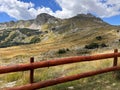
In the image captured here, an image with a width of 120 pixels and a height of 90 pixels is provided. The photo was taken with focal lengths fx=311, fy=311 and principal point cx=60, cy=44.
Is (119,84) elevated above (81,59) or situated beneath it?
situated beneath

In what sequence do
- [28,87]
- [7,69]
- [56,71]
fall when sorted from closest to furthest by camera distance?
[7,69], [28,87], [56,71]

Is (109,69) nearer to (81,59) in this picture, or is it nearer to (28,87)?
(81,59)

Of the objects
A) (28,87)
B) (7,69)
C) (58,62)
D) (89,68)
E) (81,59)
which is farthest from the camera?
(89,68)

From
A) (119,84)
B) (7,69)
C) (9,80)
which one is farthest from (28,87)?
(9,80)

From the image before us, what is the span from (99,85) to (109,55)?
1.42 m

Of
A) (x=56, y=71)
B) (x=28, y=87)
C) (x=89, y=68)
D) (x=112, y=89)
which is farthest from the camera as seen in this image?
(x=56, y=71)

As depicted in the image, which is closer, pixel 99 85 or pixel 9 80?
pixel 99 85

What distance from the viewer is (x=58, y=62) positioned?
10680mm

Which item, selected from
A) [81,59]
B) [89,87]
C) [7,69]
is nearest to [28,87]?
[7,69]

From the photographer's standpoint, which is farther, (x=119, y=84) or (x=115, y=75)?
(x=115, y=75)

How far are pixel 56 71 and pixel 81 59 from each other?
19.4 feet

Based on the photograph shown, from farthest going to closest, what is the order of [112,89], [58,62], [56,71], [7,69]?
1. [56,71]
2. [112,89]
3. [58,62]
4. [7,69]

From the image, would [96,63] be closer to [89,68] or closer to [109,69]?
[89,68]

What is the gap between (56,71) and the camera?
17.2 meters
